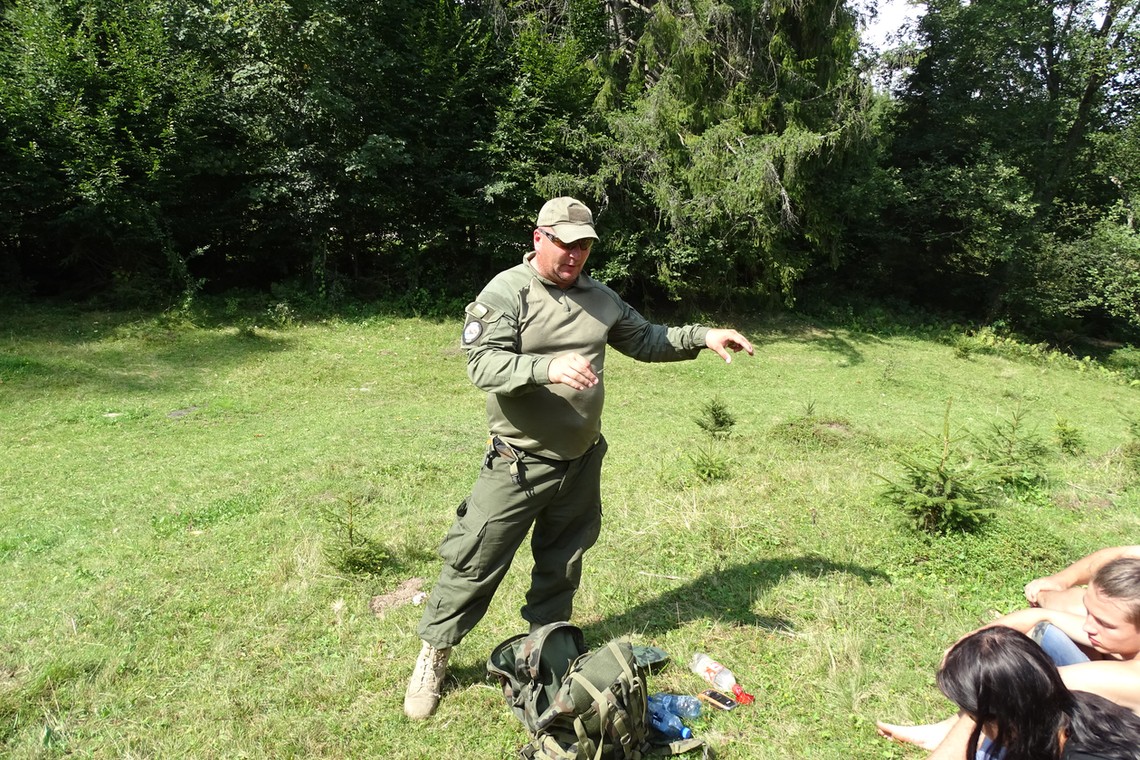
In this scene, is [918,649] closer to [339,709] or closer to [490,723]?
[490,723]

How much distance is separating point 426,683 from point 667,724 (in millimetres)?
1106

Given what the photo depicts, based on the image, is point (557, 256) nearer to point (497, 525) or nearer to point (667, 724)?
point (497, 525)

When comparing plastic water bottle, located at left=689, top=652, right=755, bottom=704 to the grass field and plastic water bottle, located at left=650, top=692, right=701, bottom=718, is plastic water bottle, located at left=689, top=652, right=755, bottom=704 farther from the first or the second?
plastic water bottle, located at left=650, top=692, right=701, bottom=718

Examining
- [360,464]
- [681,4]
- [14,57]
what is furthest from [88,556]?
[681,4]

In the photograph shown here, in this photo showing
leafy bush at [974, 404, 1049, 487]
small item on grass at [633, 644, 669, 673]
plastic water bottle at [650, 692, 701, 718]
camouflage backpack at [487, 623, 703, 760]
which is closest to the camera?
camouflage backpack at [487, 623, 703, 760]

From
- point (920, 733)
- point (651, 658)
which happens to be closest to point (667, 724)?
point (651, 658)

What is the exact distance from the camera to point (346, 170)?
14.7m

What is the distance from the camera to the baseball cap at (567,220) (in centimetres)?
299

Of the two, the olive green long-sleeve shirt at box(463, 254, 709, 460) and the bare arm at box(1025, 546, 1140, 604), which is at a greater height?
the olive green long-sleeve shirt at box(463, 254, 709, 460)

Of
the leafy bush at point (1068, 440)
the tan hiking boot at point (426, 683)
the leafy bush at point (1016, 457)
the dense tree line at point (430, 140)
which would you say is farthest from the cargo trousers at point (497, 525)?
the dense tree line at point (430, 140)

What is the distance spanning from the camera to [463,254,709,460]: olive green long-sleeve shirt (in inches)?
116

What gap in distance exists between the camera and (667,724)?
3.01m

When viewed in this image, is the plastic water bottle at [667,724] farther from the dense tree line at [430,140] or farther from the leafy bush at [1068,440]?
the dense tree line at [430,140]

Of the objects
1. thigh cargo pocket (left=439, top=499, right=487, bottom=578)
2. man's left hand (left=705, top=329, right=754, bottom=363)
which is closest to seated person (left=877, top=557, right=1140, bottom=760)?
man's left hand (left=705, top=329, right=754, bottom=363)
